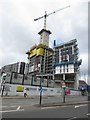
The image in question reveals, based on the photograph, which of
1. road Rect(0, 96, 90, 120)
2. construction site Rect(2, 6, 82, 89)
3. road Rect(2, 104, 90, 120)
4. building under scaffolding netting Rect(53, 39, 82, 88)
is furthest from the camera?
construction site Rect(2, 6, 82, 89)

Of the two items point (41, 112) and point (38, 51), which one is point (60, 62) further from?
point (41, 112)

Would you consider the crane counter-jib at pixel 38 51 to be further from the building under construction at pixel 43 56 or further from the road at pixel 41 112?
the road at pixel 41 112

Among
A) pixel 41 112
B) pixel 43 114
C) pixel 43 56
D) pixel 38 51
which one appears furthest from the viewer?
pixel 43 56

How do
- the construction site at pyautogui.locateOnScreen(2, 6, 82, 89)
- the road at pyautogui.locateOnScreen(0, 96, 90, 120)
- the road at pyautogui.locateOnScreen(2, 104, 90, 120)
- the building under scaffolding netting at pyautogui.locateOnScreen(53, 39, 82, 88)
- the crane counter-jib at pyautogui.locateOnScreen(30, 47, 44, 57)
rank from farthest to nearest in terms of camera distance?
the crane counter-jib at pyautogui.locateOnScreen(30, 47, 44, 57) < the construction site at pyautogui.locateOnScreen(2, 6, 82, 89) < the building under scaffolding netting at pyautogui.locateOnScreen(53, 39, 82, 88) < the road at pyautogui.locateOnScreen(0, 96, 90, 120) < the road at pyautogui.locateOnScreen(2, 104, 90, 120)

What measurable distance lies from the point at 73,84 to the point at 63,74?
29.7 ft

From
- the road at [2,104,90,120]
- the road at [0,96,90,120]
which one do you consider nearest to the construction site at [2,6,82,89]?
the road at [0,96,90,120]

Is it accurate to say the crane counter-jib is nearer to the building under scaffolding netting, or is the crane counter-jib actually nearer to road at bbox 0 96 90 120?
the building under scaffolding netting

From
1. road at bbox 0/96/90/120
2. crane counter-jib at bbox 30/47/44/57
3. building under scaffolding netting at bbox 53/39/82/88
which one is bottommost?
road at bbox 0/96/90/120

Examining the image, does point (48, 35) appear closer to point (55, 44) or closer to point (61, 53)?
point (55, 44)

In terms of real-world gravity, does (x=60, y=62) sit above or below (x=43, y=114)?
above

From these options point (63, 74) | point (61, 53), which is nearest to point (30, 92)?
point (63, 74)

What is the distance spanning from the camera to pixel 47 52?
12212cm

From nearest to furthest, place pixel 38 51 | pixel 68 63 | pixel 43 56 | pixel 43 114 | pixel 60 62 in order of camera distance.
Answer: pixel 43 114 → pixel 68 63 → pixel 60 62 → pixel 38 51 → pixel 43 56

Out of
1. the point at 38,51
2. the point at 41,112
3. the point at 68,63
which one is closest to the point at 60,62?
the point at 68,63
